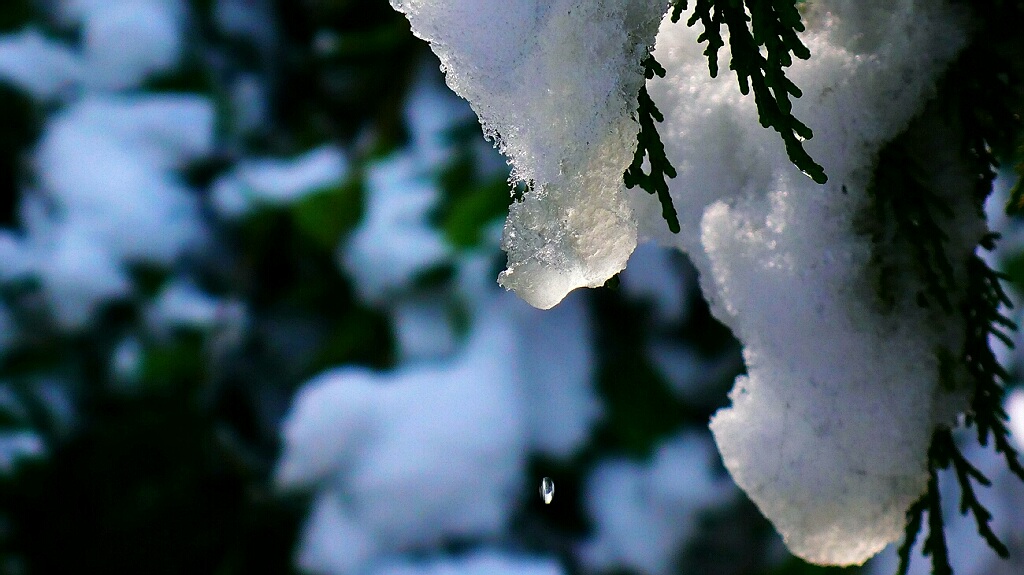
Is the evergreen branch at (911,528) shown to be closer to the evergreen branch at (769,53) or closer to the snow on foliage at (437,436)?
the evergreen branch at (769,53)

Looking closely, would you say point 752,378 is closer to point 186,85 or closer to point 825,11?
point 825,11

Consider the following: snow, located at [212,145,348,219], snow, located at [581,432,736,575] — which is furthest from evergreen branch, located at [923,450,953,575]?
snow, located at [212,145,348,219]

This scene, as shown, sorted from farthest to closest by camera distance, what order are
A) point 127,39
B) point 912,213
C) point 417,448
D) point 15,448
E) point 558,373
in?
point 127,39
point 15,448
point 558,373
point 417,448
point 912,213

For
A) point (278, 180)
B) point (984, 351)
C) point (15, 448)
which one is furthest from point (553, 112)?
point (15, 448)

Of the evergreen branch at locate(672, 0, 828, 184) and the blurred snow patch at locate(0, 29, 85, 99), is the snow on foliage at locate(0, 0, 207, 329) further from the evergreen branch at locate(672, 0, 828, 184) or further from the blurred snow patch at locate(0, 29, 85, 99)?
the evergreen branch at locate(672, 0, 828, 184)

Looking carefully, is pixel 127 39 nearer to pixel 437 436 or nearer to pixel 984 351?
pixel 437 436

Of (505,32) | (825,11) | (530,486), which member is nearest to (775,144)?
(825,11)

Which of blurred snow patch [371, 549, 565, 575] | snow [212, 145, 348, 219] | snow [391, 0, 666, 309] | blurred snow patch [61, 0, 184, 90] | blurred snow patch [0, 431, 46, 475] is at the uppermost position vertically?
blurred snow patch [61, 0, 184, 90]
